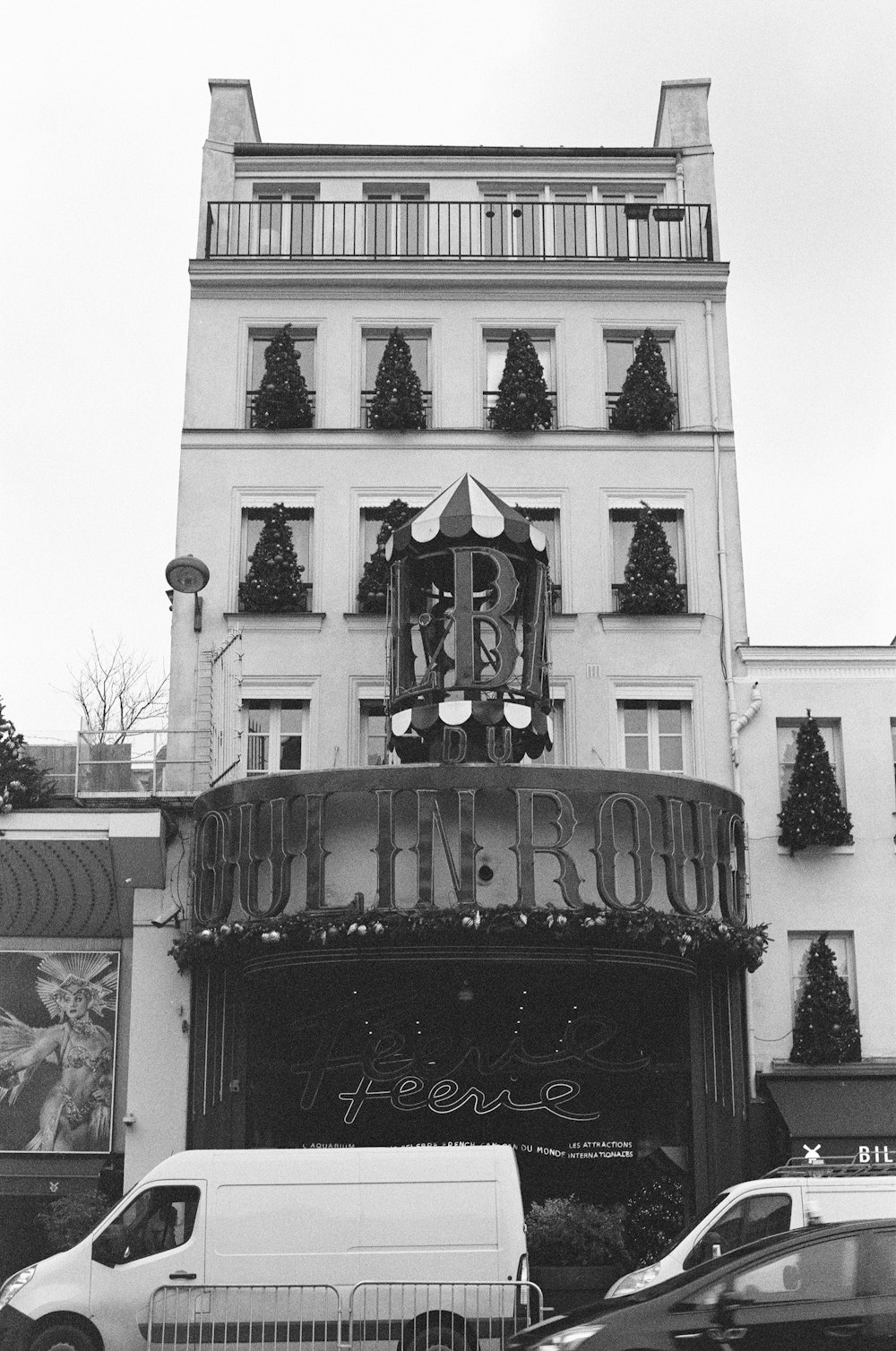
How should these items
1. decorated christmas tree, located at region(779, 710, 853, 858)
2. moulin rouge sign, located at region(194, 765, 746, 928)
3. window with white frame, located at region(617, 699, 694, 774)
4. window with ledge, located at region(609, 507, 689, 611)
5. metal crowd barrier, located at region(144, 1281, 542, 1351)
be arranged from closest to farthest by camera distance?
1. metal crowd barrier, located at region(144, 1281, 542, 1351)
2. moulin rouge sign, located at region(194, 765, 746, 928)
3. decorated christmas tree, located at region(779, 710, 853, 858)
4. window with white frame, located at region(617, 699, 694, 774)
5. window with ledge, located at region(609, 507, 689, 611)

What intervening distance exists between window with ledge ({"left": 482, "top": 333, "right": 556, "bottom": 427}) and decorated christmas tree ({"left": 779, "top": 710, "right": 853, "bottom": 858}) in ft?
23.8

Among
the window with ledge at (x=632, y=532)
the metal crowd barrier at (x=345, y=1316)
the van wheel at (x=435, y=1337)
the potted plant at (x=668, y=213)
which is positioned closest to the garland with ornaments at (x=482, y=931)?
the metal crowd barrier at (x=345, y=1316)

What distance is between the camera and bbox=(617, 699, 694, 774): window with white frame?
1042 inches

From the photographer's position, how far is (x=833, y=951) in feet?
83.6

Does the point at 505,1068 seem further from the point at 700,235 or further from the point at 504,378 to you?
the point at 700,235

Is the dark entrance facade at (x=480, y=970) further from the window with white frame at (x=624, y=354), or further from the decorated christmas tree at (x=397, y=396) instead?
the window with white frame at (x=624, y=354)

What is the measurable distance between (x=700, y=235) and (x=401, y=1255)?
61.5 ft

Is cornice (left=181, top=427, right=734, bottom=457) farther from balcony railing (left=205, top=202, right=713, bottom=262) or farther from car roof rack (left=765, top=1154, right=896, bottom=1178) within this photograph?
car roof rack (left=765, top=1154, right=896, bottom=1178)

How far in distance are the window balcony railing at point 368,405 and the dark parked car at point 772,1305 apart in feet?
56.7

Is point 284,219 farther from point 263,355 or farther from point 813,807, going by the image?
point 813,807

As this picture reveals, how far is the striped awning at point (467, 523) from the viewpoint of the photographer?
23234 mm

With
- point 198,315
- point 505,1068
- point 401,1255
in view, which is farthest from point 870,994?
point 198,315

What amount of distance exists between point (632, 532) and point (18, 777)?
10453mm

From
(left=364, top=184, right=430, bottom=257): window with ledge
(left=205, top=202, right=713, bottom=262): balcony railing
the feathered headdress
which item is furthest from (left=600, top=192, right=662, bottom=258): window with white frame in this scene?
the feathered headdress
